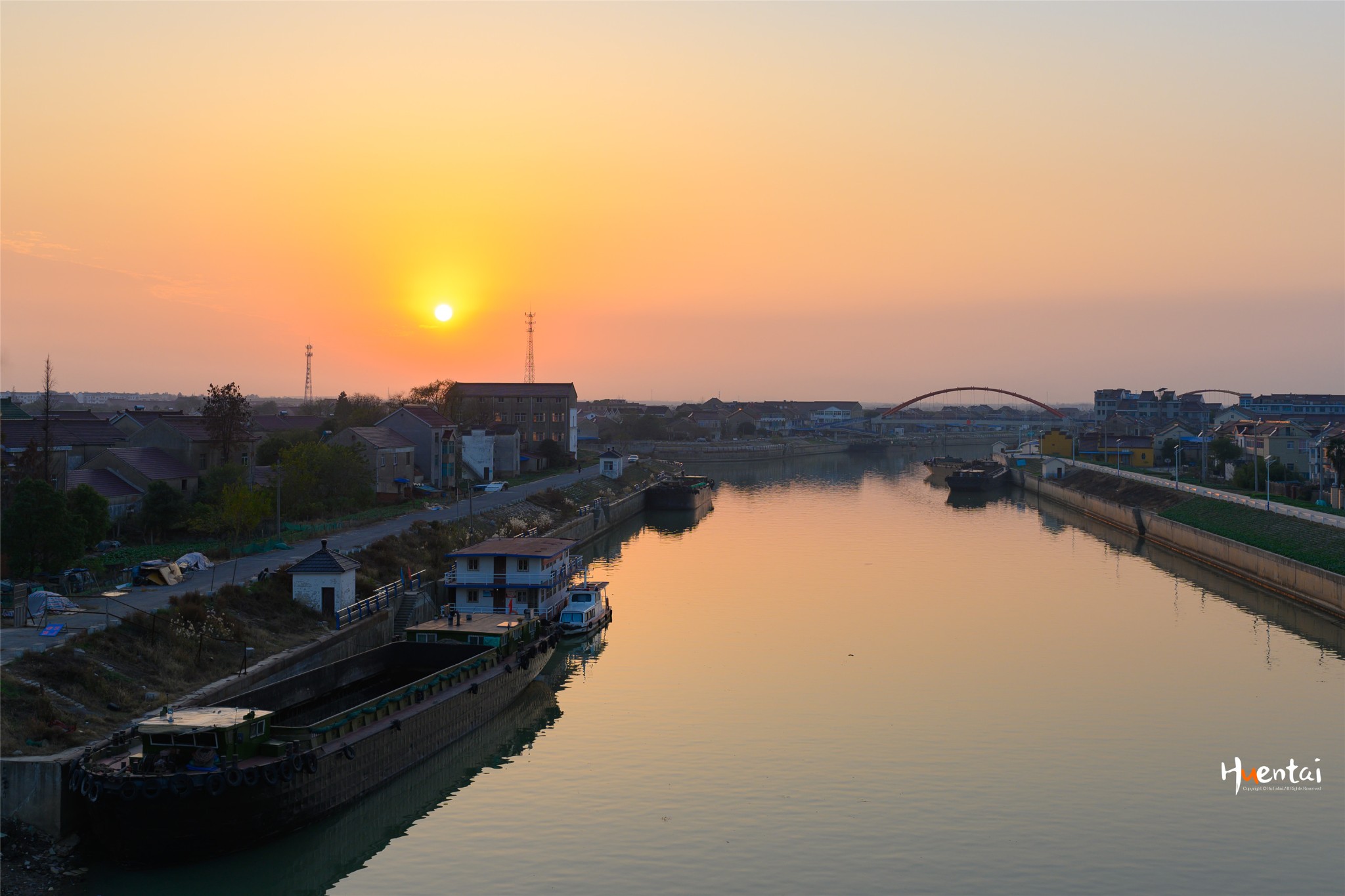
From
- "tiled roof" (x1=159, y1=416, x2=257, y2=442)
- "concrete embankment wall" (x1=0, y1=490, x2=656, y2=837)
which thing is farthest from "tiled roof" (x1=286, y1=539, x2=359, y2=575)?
"tiled roof" (x1=159, y1=416, x2=257, y2=442)

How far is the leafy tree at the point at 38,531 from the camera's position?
25.9 m

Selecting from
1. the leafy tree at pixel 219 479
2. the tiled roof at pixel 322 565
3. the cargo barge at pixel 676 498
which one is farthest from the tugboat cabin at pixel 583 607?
the cargo barge at pixel 676 498

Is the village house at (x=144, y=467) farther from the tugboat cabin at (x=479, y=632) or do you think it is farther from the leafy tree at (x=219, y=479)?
the tugboat cabin at (x=479, y=632)

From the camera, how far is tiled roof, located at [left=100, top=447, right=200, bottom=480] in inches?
1555

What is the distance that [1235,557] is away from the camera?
42719 mm

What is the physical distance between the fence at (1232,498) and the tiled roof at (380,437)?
42.8 meters

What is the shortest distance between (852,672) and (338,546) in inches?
702

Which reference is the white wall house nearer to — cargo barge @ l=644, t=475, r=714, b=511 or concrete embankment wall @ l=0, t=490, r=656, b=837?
cargo barge @ l=644, t=475, r=714, b=511

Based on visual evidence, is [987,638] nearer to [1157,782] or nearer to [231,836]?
[1157,782]

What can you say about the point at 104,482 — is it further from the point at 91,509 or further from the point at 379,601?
the point at 379,601

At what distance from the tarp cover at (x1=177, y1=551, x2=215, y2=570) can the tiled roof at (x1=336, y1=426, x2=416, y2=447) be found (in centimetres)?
2216

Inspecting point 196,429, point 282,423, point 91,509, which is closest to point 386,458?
point 196,429

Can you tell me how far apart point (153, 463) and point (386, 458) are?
1285 cm

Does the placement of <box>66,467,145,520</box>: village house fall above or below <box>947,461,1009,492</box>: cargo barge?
above
